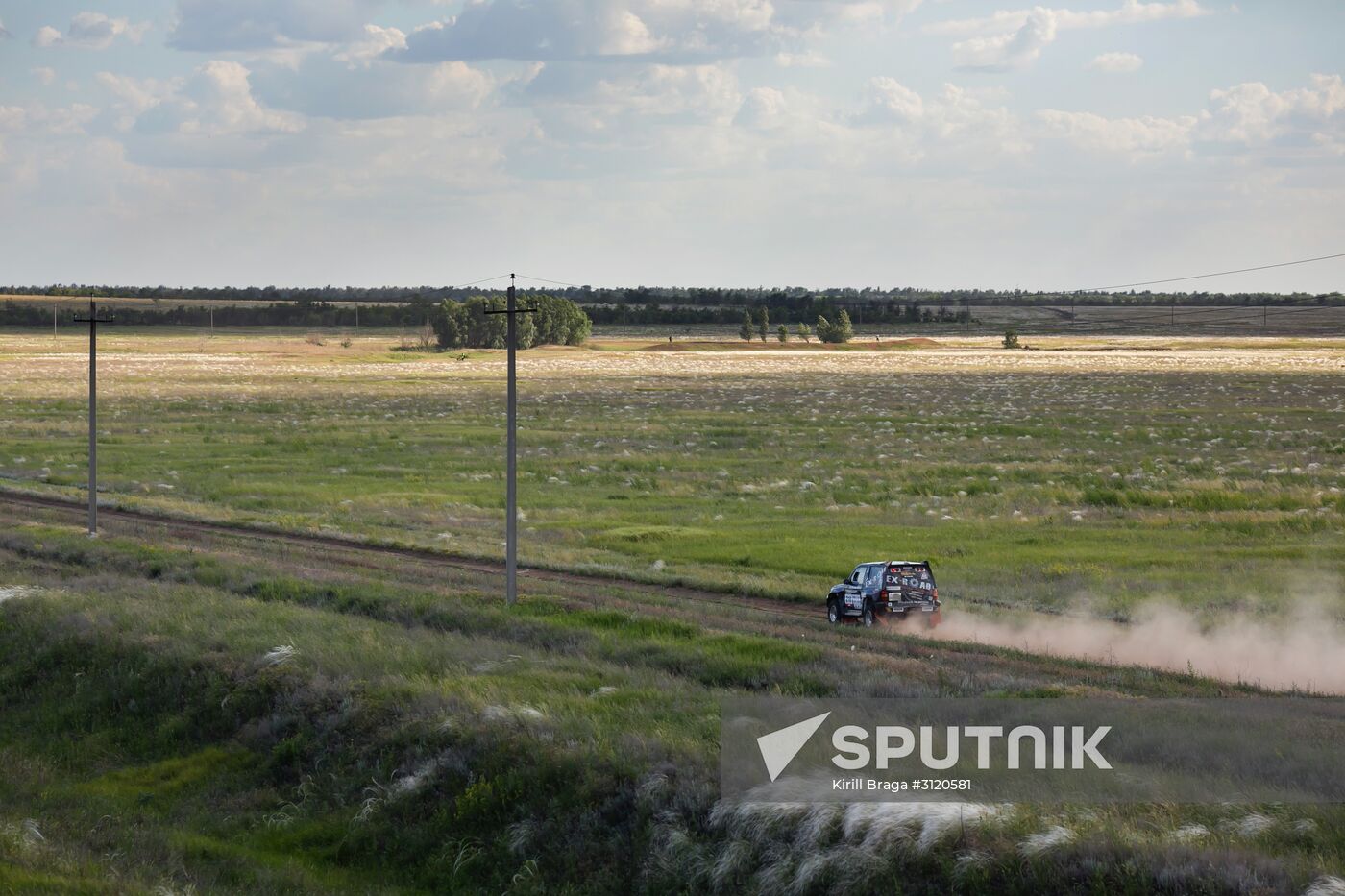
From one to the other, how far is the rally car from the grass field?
835 millimetres

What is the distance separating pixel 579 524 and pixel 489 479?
10.9m

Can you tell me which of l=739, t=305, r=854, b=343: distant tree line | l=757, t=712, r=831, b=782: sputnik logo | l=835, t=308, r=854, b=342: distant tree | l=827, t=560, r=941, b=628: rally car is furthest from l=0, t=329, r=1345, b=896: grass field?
l=739, t=305, r=854, b=343: distant tree line

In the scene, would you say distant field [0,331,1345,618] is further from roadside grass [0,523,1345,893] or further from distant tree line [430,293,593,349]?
distant tree line [430,293,593,349]

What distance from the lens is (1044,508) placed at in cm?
3522

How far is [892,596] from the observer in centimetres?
2058

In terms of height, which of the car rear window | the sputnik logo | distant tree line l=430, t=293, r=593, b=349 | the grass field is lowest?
the grass field

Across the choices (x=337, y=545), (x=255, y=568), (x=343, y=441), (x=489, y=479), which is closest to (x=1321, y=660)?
(x=255, y=568)

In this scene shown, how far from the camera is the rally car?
2061 cm

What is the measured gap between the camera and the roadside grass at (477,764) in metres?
11.0

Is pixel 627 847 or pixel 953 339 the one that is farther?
pixel 953 339

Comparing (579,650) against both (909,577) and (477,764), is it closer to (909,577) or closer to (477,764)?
(477,764)

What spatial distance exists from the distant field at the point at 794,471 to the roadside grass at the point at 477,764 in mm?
6936

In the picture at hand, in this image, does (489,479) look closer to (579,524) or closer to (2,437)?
(579,524)

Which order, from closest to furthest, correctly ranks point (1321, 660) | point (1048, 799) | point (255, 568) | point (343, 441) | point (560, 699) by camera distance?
point (1048, 799), point (560, 699), point (1321, 660), point (255, 568), point (343, 441)
